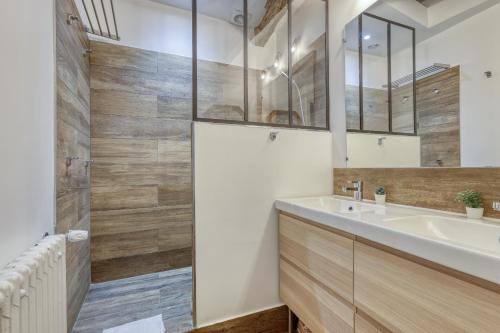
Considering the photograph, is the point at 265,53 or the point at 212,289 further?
the point at 265,53

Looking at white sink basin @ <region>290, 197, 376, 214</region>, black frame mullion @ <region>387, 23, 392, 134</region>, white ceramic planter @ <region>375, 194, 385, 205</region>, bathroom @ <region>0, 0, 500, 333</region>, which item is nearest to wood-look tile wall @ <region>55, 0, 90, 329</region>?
bathroom @ <region>0, 0, 500, 333</region>

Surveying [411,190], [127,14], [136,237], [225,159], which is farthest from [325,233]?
[127,14]

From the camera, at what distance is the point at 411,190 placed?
4.58 feet

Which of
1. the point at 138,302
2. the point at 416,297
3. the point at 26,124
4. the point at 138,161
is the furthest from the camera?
the point at 138,161

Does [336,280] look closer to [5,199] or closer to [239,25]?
[5,199]

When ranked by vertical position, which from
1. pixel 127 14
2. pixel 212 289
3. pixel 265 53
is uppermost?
pixel 127 14

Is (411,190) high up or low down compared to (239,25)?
down

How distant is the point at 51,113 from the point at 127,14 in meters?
1.76

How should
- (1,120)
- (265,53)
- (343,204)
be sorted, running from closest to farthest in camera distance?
(1,120) < (343,204) < (265,53)

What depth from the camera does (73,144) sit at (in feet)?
5.61

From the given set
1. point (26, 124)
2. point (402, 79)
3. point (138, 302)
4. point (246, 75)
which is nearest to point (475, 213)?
point (402, 79)

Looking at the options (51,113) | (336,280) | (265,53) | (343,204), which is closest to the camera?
(336,280)

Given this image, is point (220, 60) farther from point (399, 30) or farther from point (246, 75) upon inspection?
point (399, 30)

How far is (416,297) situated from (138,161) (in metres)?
2.45
